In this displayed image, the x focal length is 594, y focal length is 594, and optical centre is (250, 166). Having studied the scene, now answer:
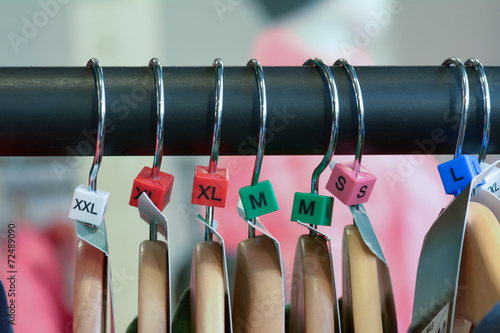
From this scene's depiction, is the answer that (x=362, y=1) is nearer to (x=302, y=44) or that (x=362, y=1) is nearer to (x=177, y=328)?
(x=302, y=44)

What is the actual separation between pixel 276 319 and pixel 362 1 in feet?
2.28

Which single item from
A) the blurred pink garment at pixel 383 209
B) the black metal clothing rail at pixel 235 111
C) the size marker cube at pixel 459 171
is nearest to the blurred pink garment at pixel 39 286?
the blurred pink garment at pixel 383 209

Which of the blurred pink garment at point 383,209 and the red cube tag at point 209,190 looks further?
the blurred pink garment at point 383,209

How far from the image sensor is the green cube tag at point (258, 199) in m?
0.42

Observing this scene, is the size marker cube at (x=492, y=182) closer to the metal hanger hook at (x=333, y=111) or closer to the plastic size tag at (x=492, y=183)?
the plastic size tag at (x=492, y=183)

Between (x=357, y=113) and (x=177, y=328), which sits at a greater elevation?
(x=357, y=113)

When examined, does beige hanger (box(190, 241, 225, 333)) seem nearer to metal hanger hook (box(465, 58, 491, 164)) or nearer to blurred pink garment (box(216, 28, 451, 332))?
metal hanger hook (box(465, 58, 491, 164))

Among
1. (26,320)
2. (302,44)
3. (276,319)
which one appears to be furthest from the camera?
(302,44)

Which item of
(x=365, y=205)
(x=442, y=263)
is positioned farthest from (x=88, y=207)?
(x=365, y=205)

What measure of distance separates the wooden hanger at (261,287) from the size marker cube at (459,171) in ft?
0.46

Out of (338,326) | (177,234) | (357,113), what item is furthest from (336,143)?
(177,234)

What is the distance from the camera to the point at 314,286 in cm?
41

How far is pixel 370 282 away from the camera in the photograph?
1.34ft

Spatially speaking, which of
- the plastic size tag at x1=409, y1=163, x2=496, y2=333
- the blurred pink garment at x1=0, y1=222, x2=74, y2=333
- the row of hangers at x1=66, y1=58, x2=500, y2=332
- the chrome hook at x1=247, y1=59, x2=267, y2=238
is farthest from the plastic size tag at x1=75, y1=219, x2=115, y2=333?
the blurred pink garment at x1=0, y1=222, x2=74, y2=333
